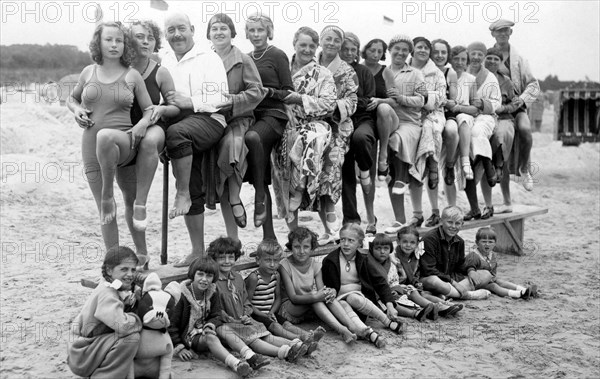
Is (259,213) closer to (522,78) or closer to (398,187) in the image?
(398,187)

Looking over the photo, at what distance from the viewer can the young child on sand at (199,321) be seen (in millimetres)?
4758

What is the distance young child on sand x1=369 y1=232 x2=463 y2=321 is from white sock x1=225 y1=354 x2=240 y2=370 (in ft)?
5.79

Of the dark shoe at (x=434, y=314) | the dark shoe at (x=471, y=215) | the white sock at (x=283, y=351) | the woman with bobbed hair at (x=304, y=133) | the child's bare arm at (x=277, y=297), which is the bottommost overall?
the dark shoe at (x=434, y=314)

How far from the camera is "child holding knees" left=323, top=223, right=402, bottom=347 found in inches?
225

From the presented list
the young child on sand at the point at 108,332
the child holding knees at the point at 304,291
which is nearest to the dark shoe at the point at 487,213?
the child holding knees at the point at 304,291

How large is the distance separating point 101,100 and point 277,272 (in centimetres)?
179

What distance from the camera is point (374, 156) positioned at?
6727 millimetres

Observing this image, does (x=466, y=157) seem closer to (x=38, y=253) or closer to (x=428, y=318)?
(x=428, y=318)

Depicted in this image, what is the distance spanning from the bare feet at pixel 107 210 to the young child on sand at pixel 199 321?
2.14 feet

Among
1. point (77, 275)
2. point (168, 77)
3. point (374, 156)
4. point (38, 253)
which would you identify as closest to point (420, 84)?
point (374, 156)

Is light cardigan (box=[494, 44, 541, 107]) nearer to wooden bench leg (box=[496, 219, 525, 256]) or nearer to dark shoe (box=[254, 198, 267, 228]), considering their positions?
wooden bench leg (box=[496, 219, 525, 256])

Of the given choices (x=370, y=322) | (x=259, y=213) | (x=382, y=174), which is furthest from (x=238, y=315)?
(x=382, y=174)

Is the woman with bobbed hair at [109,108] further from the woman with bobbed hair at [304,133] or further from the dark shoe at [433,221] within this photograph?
the dark shoe at [433,221]

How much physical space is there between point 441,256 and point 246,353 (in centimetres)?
259
